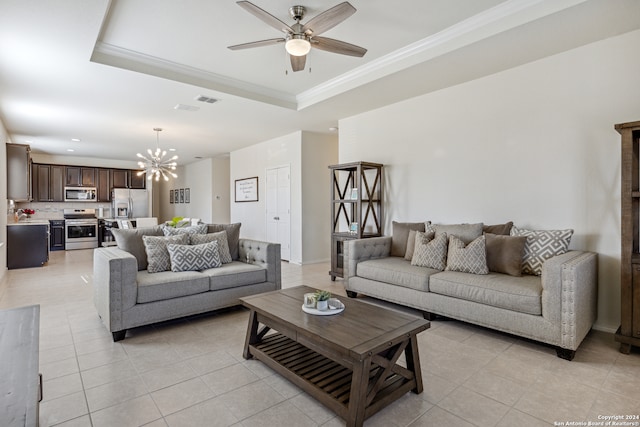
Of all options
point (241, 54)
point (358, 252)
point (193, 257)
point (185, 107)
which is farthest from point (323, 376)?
point (185, 107)

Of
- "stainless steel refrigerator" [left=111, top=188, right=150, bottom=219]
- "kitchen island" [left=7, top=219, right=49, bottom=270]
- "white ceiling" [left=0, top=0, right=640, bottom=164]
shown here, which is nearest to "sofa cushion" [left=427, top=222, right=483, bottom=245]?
"white ceiling" [left=0, top=0, right=640, bottom=164]

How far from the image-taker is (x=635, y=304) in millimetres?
2537

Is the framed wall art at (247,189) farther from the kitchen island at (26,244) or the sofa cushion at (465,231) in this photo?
the sofa cushion at (465,231)

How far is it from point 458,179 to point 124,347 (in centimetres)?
388

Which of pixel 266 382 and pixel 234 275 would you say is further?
pixel 234 275

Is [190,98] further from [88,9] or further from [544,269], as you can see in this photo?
[544,269]

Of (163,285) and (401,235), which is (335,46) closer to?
(401,235)

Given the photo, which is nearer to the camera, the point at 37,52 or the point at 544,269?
the point at 544,269

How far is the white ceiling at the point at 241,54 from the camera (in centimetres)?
272

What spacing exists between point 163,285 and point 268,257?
1144 mm

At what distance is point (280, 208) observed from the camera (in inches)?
277

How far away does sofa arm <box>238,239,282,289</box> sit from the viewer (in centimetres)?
383

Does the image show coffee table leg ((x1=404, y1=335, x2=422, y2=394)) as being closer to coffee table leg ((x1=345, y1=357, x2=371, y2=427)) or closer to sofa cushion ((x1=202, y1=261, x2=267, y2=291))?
coffee table leg ((x1=345, y1=357, x2=371, y2=427))

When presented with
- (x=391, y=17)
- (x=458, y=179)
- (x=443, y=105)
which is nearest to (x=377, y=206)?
(x=458, y=179)
